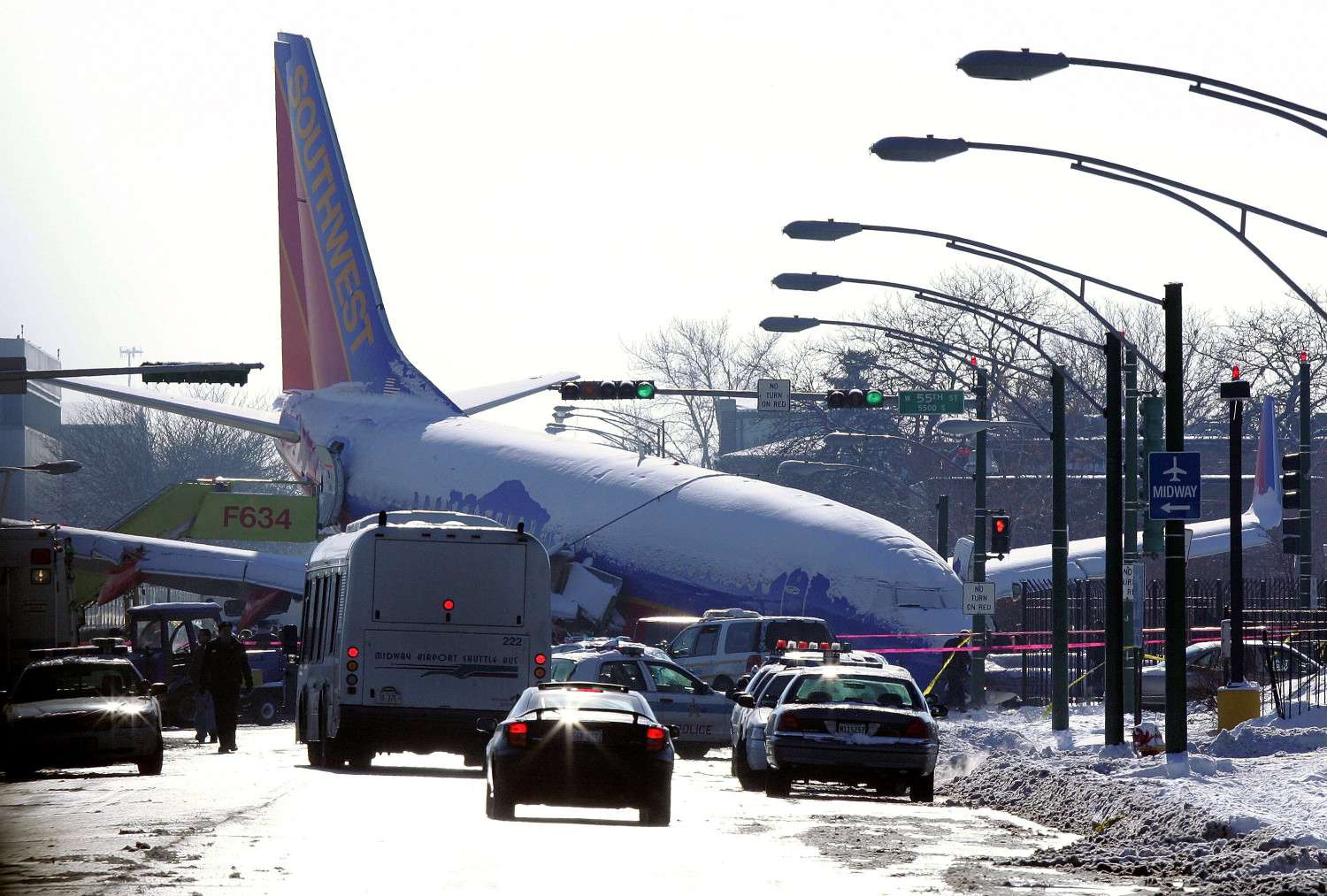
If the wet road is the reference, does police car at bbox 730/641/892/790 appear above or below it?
above

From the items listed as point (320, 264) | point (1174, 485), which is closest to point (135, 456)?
point (320, 264)

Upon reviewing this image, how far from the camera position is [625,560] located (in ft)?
139

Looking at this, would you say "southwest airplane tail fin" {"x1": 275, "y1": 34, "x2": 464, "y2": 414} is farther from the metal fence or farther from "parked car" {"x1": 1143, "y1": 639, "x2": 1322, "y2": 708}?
"parked car" {"x1": 1143, "y1": 639, "x2": 1322, "y2": 708}

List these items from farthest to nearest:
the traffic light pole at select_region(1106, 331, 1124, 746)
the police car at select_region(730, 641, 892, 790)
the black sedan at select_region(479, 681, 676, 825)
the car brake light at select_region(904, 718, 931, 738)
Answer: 1. the traffic light pole at select_region(1106, 331, 1124, 746)
2. the police car at select_region(730, 641, 892, 790)
3. the car brake light at select_region(904, 718, 931, 738)
4. the black sedan at select_region(479, 681, 676, 825)

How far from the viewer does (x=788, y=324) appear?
39.9 metres

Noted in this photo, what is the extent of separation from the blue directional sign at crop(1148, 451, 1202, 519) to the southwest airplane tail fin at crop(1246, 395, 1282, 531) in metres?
37.7

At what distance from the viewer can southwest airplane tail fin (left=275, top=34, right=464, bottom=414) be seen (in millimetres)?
Result: 55594

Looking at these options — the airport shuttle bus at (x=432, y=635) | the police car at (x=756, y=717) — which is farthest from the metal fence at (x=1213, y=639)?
the airport shuttle bus at (x=432, y=635)

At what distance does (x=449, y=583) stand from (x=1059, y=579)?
37.2 ft

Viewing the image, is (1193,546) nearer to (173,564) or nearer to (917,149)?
(173,564)

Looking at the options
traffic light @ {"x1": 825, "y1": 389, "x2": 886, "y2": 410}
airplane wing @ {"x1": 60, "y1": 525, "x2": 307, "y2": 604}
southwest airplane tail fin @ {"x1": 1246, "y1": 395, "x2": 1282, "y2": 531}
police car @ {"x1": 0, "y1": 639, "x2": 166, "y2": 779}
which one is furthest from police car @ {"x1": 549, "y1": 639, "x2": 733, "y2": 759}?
southwest airplane tail fin @ {"x1": 1246, "y1": 395, "x2": 1282, "y2": 531}

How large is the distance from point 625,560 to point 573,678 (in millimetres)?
14340

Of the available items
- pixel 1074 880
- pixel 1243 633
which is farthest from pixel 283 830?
pixel 1243 633

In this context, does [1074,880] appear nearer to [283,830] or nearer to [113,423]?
[283,830]
